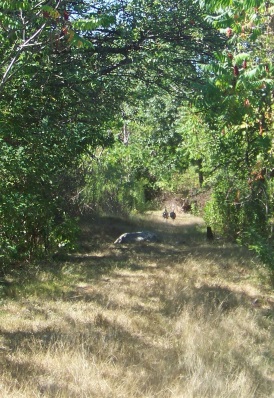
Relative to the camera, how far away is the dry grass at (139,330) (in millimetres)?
4598

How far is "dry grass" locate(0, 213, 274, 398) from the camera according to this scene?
4598 mm

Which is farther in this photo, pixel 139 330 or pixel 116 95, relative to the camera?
pixel 116 95

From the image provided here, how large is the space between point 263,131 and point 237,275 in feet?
9.83

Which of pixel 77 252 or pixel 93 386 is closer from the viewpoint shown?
pixel 93 386

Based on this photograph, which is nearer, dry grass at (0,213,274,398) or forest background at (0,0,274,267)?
dry grass at (0,213,274,398)

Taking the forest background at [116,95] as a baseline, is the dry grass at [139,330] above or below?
below

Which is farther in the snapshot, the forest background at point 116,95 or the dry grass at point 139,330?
the forest background at point 116,95

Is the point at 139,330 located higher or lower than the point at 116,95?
lower

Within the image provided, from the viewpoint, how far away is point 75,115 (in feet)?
29.1

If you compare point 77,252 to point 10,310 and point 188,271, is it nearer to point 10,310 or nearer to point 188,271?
point 188,271

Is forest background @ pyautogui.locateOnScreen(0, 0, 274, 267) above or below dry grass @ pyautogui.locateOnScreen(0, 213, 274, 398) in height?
above

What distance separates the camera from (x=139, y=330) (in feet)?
Result: 19.9

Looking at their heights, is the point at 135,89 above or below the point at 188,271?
above

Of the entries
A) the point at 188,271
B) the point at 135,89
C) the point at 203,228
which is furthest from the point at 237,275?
the point at 203,228
